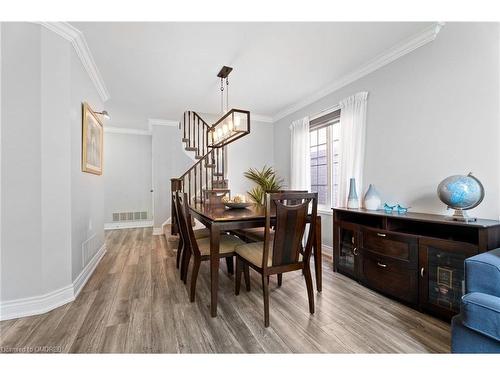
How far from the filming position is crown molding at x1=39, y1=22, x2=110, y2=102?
2.07 meters

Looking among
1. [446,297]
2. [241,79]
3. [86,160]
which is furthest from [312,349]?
[241,79]

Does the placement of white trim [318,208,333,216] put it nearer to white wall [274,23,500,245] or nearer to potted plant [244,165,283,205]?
white wall [274,23,500,245]

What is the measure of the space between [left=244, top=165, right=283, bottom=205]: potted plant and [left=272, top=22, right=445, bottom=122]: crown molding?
177 cm

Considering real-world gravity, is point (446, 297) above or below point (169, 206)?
below

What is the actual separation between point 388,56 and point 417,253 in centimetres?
221

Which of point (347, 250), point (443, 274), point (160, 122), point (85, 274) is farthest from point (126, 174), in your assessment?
point (443, 274)

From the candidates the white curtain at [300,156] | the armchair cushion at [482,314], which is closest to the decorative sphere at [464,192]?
the armchair cushion at [482,314]

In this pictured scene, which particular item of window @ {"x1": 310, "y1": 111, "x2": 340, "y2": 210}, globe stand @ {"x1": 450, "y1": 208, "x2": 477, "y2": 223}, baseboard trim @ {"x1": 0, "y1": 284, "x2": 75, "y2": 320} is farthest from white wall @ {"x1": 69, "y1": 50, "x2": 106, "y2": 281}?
globe stand @ {"x1": 450, "y1": 208, "x2": 477, "y2": 223}

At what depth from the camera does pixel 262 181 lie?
191 inches

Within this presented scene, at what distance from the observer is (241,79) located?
3361 millimetres

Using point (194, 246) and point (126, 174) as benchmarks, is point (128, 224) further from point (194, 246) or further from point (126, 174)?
point (194, 246)

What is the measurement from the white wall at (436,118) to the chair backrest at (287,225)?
139 centimetres
